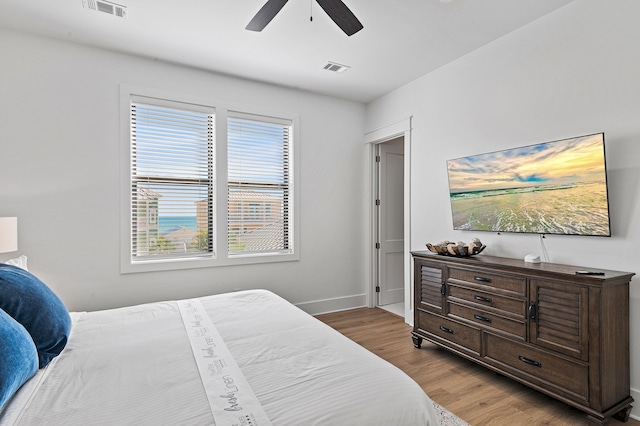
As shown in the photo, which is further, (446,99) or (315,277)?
(315,277)

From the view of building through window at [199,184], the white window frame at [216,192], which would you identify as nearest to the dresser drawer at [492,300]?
the white window frame at [216,192]

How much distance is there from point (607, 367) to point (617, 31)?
2.23 m

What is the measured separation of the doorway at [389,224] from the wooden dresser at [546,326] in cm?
178

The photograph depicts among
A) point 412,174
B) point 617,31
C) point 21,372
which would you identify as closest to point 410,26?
point 617,31

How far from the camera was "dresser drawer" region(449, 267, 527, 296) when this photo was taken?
7.97 ft

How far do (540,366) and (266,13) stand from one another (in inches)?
118

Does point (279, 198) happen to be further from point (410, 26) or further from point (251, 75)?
point (410, 26)

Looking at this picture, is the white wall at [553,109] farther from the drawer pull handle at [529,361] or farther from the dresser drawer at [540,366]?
the drawer pull handle at [529,361]

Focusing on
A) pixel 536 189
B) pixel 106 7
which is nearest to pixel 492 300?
pixel 536 189

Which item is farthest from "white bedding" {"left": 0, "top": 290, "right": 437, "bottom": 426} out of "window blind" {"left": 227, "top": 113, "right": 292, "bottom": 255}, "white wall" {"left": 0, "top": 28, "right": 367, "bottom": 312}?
"window blind" {"left": 227, "top": 113, "right": 292, "bottom": 255}

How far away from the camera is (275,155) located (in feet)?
13.8

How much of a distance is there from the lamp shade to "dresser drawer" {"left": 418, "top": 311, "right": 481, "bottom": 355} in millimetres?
3449

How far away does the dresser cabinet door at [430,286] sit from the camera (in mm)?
3066

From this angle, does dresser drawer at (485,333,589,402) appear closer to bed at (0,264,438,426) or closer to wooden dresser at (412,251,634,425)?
wooden dresser at (412,251,634,425)
